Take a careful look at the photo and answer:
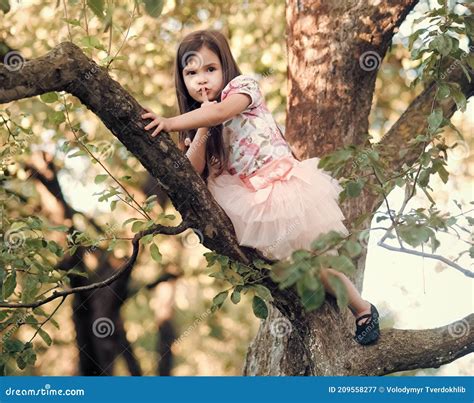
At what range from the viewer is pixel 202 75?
3.39 meters

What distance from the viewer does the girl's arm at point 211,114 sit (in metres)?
2.87

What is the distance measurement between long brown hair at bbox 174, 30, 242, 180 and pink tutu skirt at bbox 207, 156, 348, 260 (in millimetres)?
73

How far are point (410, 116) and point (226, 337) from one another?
14.1 ft

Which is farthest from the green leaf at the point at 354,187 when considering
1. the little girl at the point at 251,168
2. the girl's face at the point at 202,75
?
the girl's face at the point at 202,75

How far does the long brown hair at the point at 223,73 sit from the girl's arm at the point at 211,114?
0.20 m

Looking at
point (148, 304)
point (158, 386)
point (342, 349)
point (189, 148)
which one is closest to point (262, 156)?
point (189, 148)

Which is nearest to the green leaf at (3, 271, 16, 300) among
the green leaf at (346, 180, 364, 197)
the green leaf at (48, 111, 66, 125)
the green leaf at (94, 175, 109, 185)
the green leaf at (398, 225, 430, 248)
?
the green leaf at (94, 175, 109, 185)

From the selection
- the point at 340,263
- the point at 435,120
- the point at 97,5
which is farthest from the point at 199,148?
the point at 97,5

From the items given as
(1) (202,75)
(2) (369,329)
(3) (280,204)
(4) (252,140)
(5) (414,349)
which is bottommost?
(5) (414,349)

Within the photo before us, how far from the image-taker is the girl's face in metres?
3.39

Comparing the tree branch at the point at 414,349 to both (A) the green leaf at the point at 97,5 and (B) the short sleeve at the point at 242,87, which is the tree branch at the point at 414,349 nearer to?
(B) the short sleeve at the point at 242,87

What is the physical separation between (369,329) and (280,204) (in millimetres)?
634

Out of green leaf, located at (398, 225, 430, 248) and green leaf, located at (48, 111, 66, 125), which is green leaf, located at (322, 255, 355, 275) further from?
green leaf, located at (48, 111, 66, 125)

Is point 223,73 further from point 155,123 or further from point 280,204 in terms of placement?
point 155,123
